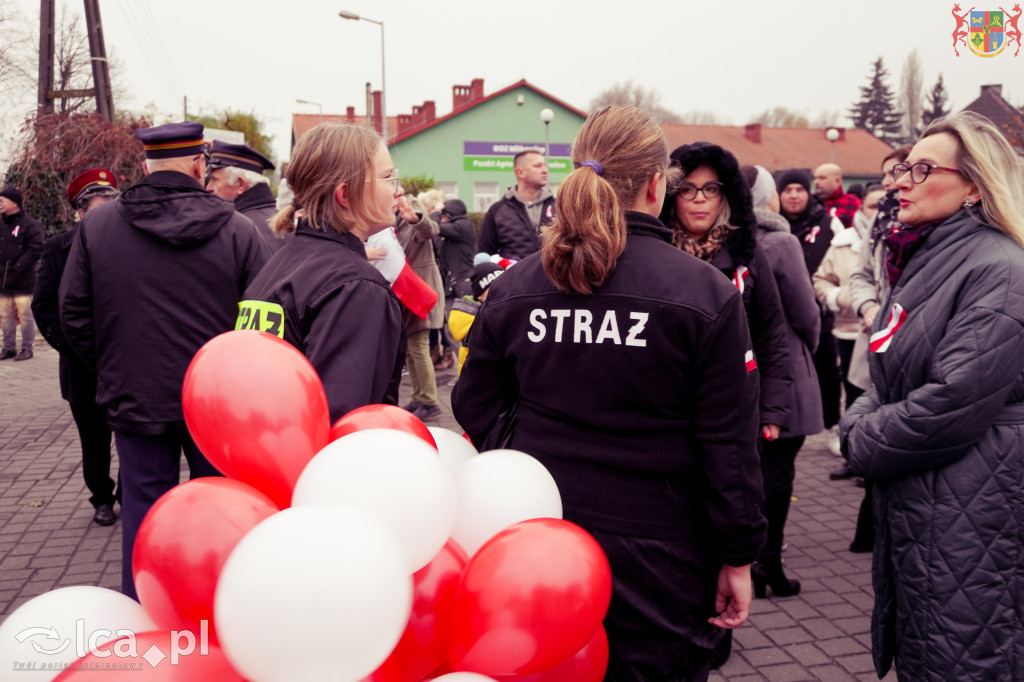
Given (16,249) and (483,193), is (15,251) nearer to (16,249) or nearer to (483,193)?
(16,249)

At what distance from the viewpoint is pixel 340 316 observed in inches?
81.7

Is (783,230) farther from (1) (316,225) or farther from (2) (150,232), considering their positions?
(2) (150,232)

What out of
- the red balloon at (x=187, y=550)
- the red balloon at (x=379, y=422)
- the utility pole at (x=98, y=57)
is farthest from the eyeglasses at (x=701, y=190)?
the utility pole at (x=98, y=57)

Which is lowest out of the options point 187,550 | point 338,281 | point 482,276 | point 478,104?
point 187,550

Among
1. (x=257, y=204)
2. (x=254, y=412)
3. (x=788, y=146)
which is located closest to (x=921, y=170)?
(x=254, y=412)

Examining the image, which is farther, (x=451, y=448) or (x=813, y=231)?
(x=813, y=231)

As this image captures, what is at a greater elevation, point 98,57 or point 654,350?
point 98,57

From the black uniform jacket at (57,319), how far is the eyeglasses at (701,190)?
329 cm

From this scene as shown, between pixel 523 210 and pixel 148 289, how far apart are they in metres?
4.03

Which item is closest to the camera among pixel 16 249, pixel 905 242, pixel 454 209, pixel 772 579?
pixel 905 242

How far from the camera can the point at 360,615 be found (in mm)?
1146

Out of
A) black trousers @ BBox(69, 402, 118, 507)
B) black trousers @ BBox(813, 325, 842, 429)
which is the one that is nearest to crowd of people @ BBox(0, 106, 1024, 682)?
black trousers @ BBox(69, 402, 118, 507)

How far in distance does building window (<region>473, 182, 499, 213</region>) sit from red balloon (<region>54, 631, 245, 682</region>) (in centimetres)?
3823

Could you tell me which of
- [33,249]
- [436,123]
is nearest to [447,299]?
[33,249]
